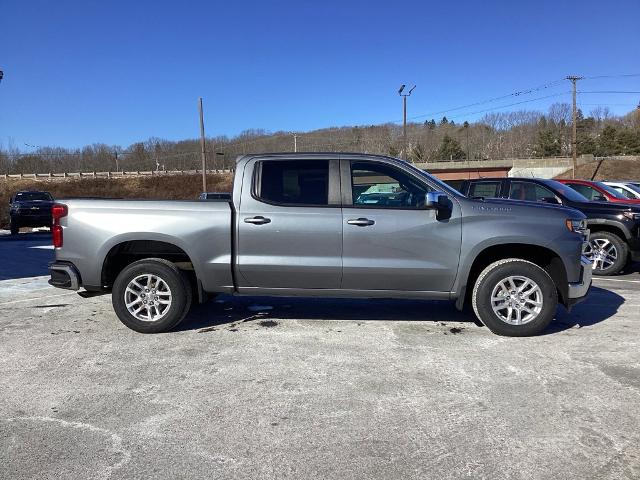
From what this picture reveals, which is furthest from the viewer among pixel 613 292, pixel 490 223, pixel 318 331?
pixel 613 292

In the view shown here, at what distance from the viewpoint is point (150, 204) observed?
207 inches

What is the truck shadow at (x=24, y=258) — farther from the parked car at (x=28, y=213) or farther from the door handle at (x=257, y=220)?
the door handle at (x=257, y=220)

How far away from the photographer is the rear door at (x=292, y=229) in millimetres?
5039

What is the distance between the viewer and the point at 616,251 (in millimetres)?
8773

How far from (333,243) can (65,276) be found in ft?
9.62

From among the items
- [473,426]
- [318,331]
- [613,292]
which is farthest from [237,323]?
[613,292]

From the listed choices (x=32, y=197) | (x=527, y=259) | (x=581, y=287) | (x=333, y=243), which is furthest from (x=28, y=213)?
(x=581, y=287)

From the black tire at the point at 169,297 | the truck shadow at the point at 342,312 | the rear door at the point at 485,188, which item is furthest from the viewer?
the rear door at the point at 485,188

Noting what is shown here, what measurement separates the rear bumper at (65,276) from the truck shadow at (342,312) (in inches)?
47.9

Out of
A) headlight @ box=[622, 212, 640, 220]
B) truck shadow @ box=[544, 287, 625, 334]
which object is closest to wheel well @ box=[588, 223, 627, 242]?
headlight @ box=[622, 212, 640, 220]

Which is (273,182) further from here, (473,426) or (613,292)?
(613,292)

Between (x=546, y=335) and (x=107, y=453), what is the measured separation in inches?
170

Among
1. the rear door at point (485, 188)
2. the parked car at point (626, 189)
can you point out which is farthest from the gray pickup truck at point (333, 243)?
the parked car at point (626, 189)

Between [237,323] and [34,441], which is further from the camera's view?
[237,323]
